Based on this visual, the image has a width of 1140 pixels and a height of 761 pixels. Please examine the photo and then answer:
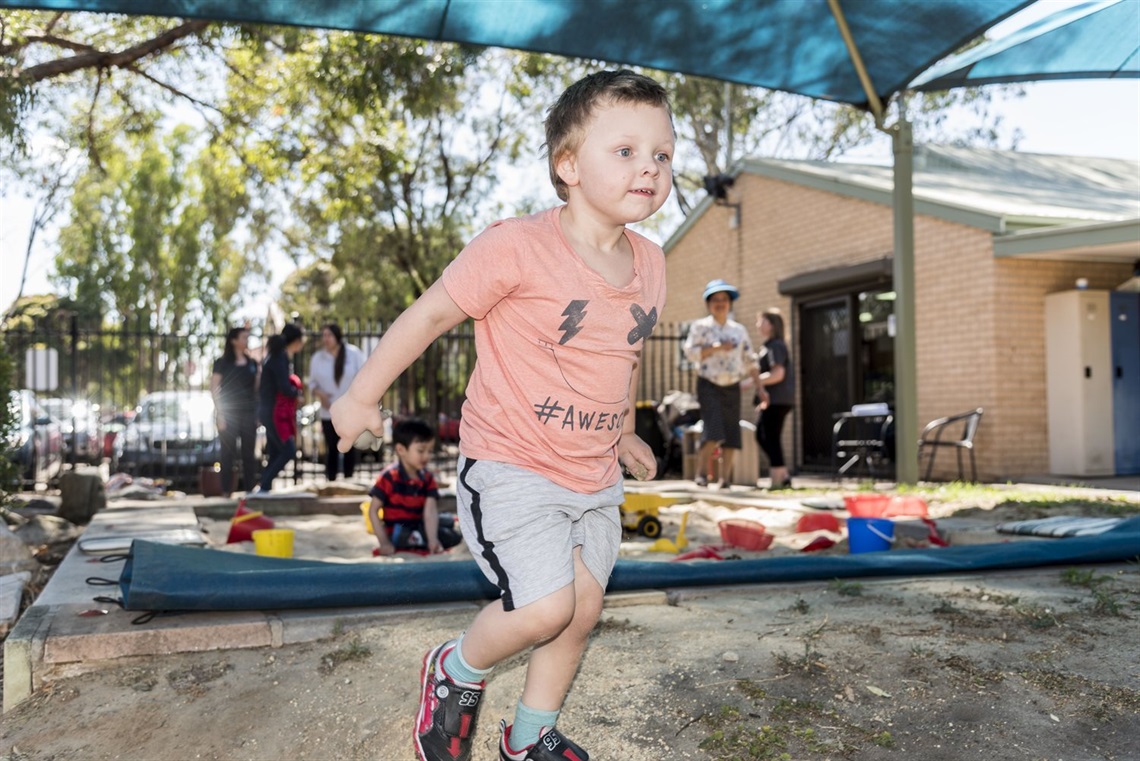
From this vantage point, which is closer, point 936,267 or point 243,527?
point 243,527

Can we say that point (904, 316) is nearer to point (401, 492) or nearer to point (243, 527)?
point (401, 492)

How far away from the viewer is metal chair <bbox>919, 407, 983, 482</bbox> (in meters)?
10.9

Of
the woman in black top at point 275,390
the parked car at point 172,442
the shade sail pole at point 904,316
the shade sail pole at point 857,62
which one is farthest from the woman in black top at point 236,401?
the shade sail pole at point 904,316

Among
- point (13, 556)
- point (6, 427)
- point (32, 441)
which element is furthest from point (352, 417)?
point (32, 441)

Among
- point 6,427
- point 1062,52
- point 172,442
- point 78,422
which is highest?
point 1062,52

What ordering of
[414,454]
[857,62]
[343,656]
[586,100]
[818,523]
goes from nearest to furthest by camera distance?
[586,100]
[343,656]
[414,454]
[818,523]
[857,62]

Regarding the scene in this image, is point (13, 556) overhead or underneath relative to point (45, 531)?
overhead

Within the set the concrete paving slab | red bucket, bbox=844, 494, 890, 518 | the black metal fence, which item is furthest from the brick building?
the concrete paving slab

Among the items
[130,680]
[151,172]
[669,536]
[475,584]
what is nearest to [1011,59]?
[669,536]

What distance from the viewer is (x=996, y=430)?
11375 mm

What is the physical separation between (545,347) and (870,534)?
3.62m

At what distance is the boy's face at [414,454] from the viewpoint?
5645mm

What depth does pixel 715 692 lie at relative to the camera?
2.96m

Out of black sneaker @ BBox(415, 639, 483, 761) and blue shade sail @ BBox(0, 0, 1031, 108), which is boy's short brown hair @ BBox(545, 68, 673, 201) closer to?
black sneaker @ BBox(415, 639, 483, 761)
